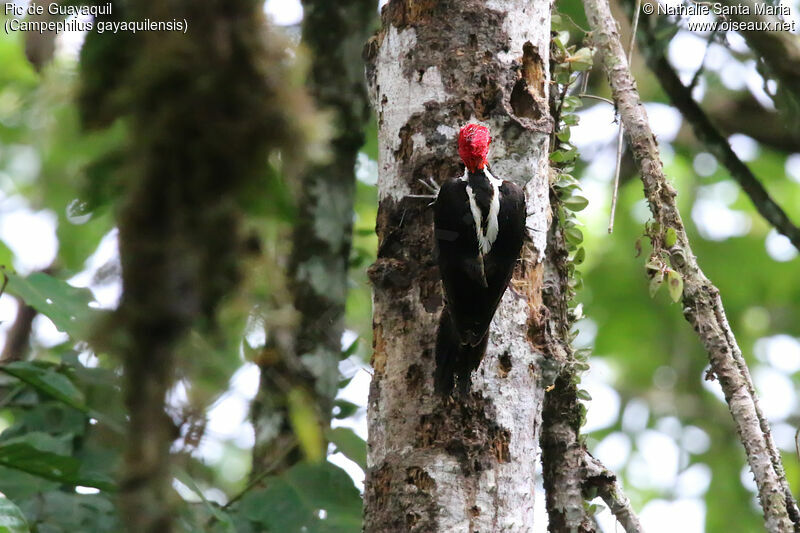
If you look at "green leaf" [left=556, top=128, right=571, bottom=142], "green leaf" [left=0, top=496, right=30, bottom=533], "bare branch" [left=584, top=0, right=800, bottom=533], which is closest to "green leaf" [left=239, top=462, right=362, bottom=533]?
"green leaf" [left=0, top=496, right=30, bottom=533]

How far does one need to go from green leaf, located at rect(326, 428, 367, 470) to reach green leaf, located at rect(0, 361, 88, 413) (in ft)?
2.78

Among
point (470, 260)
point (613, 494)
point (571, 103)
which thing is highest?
point (571, 103)

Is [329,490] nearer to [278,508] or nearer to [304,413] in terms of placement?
[278,508]

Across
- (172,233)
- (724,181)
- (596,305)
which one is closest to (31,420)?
(172,233)

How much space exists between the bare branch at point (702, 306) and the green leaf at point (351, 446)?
46.4 inches

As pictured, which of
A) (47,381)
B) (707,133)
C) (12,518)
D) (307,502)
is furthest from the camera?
(707,133)

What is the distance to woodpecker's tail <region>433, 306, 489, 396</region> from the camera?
7.39 feet

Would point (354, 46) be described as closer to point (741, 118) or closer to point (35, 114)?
point (741, 118)

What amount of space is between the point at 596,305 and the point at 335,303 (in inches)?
175

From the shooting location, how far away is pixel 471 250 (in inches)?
101

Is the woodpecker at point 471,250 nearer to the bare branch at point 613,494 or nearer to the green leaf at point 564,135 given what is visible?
the green leaf at point 564,135

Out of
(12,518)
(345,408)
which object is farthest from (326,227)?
(12,518)

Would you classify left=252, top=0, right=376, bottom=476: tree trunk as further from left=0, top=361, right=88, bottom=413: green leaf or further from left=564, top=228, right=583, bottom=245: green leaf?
left=564, top=228, right=583, bottom=245: green leaf

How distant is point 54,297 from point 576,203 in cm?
171
